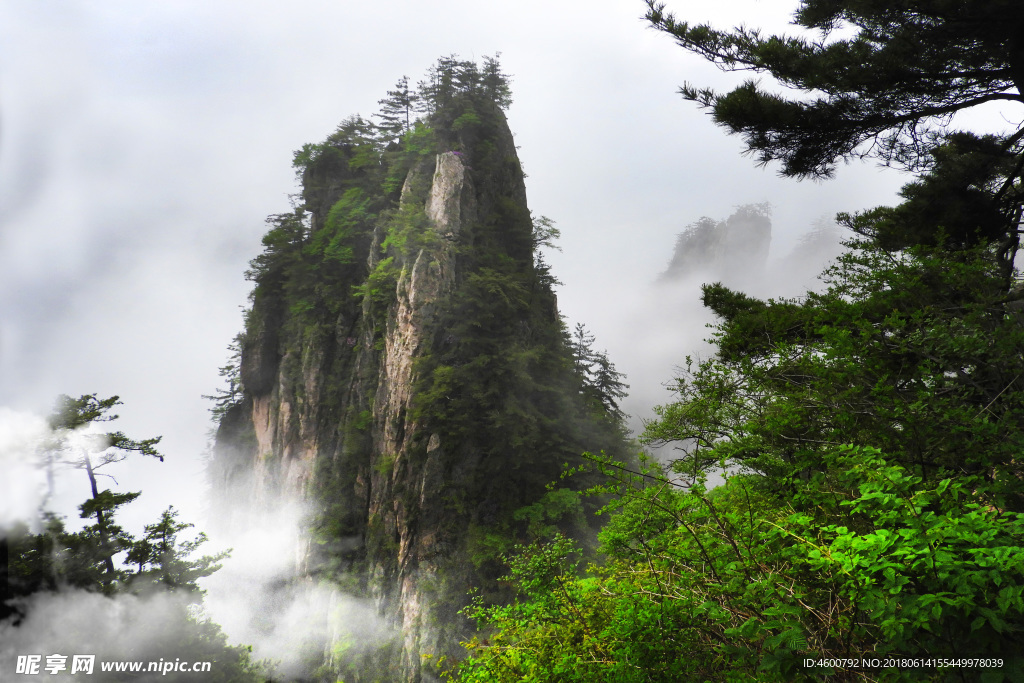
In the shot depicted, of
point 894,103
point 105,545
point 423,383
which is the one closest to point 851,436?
point 894,103

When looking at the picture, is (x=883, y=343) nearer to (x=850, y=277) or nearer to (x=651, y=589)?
(x=850, y=277)

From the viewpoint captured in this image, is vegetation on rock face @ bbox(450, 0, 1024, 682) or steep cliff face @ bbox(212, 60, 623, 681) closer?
vegetation on rock face @ bbox(450, 0, 1024, 682)

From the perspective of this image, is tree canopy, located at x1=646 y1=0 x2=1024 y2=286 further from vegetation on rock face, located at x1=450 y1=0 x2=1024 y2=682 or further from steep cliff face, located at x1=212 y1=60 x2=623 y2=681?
steep cliff face, located at x1=212 y1=60 x2=623 y2=681

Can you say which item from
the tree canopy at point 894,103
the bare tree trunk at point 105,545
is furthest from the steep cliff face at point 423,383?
the tree canopy at point 894,103

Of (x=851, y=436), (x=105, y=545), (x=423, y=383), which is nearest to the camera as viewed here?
(x=851, y=436)

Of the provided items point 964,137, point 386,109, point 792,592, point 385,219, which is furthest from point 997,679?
point 386,109

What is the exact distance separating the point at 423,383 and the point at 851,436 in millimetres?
14479

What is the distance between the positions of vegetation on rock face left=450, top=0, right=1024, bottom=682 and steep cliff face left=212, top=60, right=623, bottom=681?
9.66 meters

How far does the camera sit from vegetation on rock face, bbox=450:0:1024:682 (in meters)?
2.57

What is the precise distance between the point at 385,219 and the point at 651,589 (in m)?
21.0

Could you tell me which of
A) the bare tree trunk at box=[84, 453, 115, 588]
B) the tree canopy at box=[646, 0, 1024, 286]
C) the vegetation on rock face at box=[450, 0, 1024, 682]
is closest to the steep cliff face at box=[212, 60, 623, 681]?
the bare tree trunk at box=[84, 453, 115, 588]

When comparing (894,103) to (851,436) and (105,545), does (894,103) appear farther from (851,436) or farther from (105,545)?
(105,545)

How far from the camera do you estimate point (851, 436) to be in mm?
5184

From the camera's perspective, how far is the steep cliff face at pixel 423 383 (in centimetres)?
1727
